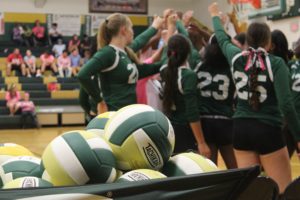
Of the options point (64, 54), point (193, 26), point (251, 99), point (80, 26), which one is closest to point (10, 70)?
point (64, 54)

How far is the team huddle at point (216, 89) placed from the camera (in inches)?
110

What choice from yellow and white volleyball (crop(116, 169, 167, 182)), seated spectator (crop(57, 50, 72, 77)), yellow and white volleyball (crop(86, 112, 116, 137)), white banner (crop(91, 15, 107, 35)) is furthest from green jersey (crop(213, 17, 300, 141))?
white banner (crop(91, 15, 107, 35))

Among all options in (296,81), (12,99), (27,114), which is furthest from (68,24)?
(296,81)

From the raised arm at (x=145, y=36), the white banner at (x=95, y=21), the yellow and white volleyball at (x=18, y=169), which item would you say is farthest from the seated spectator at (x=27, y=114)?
the yellow and white volleyball at (x=18, y=169)

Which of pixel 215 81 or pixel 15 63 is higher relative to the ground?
pixel 215 81

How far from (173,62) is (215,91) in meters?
0.38

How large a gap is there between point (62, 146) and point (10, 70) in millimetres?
14888

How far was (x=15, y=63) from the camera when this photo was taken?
50.6 ft

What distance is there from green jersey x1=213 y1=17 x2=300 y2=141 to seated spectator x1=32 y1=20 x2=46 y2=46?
14.9 m

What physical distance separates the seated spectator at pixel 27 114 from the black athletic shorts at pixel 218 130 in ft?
33.0

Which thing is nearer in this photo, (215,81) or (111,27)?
(111,27)

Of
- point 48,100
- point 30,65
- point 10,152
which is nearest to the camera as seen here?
point 10,152

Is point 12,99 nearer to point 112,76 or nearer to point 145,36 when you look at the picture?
point 145,36

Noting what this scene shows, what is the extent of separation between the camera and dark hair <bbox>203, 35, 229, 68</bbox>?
321 cm
